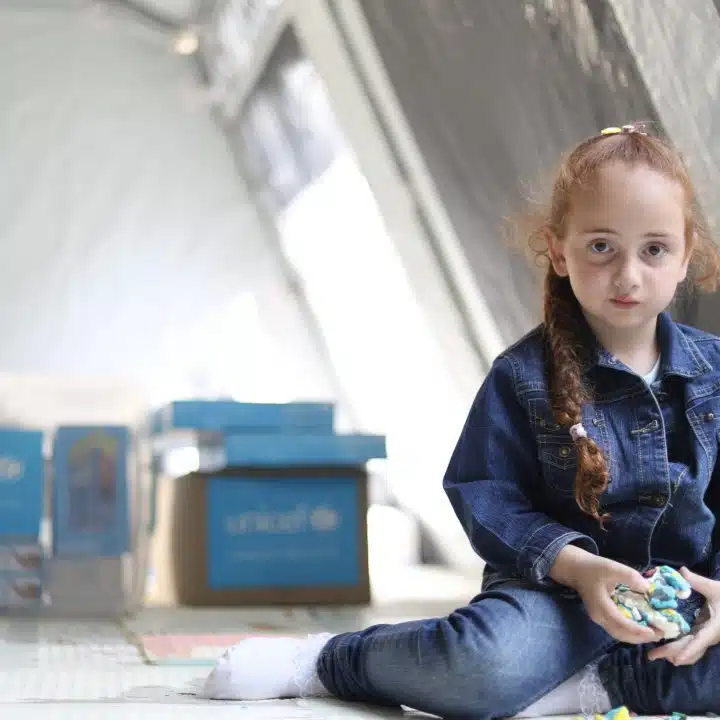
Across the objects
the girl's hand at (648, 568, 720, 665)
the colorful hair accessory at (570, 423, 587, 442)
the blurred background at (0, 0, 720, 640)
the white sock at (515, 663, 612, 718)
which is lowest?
the white sock at (515, 663, 612, 718)

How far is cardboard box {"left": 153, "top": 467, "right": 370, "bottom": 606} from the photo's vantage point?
2.18 m

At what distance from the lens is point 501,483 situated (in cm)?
118

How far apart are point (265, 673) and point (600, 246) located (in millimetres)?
501

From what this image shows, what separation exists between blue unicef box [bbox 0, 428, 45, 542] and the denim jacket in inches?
43.4

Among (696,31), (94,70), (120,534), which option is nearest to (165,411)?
(120,534)

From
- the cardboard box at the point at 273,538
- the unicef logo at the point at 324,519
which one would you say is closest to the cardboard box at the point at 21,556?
A: the cardboard box at the point at 273,538

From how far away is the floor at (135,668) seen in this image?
109 centimetres

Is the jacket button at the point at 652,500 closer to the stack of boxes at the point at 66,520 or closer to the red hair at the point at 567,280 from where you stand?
the red hair at the point at 567,280

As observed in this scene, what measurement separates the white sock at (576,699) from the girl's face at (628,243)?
33cm

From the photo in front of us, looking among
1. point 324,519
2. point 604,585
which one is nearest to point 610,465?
point 604,585

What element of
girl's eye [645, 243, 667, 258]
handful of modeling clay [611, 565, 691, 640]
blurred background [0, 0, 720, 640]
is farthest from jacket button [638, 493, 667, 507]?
blurred background [0, 0, 720, 640]

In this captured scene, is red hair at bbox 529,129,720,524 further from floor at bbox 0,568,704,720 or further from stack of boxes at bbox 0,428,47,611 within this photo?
stack of boxes at bbox 0,428,47,611

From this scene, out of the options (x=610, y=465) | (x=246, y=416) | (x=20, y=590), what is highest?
(x=246, y=416)

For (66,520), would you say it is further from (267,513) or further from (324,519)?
(324,519)
